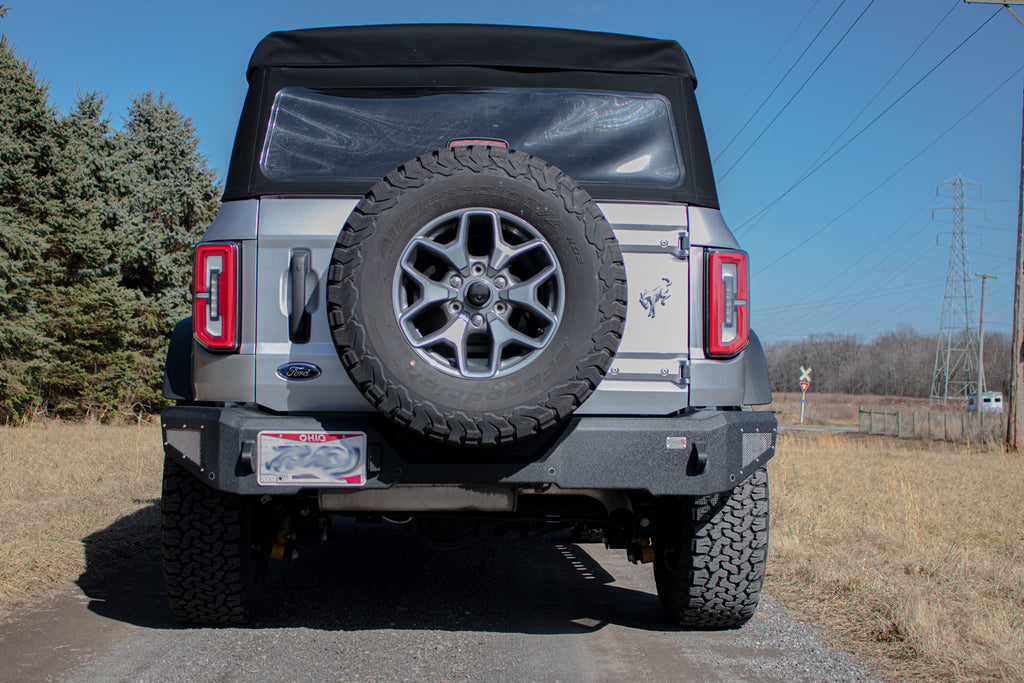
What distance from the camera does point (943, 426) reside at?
3006cm

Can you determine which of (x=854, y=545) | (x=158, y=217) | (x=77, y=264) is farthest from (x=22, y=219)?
(x=854, y=545)

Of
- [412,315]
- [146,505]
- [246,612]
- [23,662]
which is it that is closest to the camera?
[412,315]

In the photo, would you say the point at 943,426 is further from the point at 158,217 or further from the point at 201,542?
the point at 201,542

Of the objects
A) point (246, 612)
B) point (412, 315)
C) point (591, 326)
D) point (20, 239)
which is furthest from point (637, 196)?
point (20, 239)

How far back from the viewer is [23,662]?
3.16 metres

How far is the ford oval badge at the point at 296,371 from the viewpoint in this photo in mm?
3230

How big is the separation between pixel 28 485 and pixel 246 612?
4.56 meters

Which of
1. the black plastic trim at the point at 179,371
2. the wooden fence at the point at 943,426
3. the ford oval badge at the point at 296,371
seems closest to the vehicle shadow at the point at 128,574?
the black plastic trim at the point at 179,371

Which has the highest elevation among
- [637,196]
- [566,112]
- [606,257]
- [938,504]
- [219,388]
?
[566,112]

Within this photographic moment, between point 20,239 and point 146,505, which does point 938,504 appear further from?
point 20,239

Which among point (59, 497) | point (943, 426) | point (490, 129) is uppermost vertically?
point (490, 129)

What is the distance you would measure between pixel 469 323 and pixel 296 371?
0.78 metres

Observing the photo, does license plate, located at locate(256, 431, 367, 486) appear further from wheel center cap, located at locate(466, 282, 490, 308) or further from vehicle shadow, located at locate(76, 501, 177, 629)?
vehicle shadow, located at locate(76, 501, 177, 629)

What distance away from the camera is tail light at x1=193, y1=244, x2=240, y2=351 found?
10.7ft
